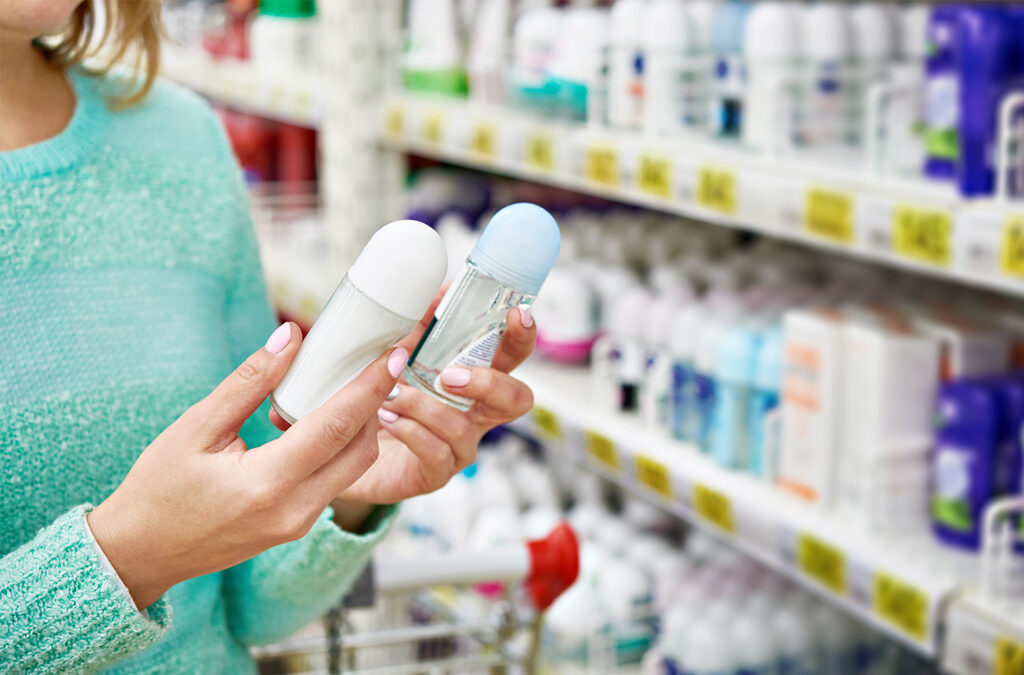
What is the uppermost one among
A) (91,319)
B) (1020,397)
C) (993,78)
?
(993,78)

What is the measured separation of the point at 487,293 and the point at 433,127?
137 cm

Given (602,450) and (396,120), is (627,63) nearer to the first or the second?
(602,450)

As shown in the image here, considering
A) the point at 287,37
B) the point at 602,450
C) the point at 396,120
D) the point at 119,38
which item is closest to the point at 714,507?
the point at 602,450

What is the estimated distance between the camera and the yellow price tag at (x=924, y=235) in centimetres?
115

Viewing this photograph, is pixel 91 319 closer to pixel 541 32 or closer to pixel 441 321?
pixel 441 321

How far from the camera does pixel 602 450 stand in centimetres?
172

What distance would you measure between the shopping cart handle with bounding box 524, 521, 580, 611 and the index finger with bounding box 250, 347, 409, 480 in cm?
56

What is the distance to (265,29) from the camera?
2848 millimetres

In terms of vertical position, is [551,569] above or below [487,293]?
below

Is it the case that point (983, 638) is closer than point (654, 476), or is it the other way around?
point (983, 638)

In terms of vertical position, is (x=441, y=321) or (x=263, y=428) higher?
(x=441, y=321)

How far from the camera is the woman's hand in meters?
0.77

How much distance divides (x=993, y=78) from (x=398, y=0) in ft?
4.56

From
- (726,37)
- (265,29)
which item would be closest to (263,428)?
(726,37)
